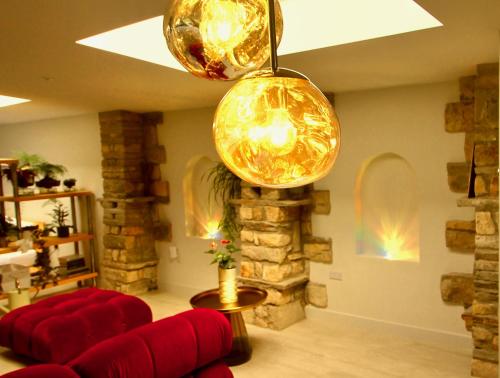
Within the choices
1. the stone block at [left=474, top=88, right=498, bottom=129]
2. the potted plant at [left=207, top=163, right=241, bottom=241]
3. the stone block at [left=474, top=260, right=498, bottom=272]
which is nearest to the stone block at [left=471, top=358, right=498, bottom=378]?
the stone block at [left=474, top=260, right=498, bottom=272]

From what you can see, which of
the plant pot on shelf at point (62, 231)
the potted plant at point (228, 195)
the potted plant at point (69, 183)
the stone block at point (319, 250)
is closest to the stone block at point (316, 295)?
the stone block at point (319, 250)

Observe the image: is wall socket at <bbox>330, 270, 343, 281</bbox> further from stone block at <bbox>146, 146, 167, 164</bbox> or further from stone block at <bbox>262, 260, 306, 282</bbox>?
stone block at <bbox>146, 146, 167, 164</bbox>

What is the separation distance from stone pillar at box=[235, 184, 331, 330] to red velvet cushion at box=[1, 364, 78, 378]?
2491mm

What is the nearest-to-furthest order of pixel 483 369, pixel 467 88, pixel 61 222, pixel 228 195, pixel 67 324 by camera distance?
1. pixel 67 324
2. pixel 483 369
3. pixel 467 88
4. pixel 228 195
5. pixel 61 222

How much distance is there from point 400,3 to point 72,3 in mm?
1660

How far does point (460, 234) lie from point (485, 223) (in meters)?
0.59

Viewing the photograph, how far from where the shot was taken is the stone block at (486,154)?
10.1 feet

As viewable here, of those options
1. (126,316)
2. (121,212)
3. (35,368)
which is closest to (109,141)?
(121,212)

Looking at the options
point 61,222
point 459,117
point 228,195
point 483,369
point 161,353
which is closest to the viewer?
point 161,353

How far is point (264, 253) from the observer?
168 inches

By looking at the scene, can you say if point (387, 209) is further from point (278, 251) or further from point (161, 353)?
point (161, 353)

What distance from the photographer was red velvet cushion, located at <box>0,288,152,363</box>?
9.45 feet

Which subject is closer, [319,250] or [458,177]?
[458,177]

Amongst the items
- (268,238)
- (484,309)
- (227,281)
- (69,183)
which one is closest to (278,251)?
(268,238)
